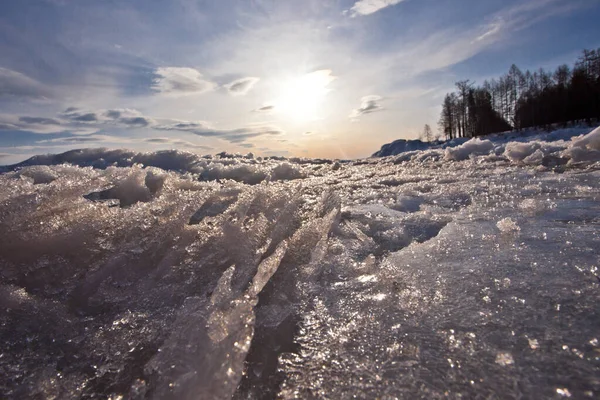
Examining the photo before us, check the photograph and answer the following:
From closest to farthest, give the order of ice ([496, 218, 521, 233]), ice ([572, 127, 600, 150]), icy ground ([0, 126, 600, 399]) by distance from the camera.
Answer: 1. icy ground ([0, 126, 600, 399])
2. ice ([496, 218, 521, 233])
3. ice ([572, 127, 600, 150])

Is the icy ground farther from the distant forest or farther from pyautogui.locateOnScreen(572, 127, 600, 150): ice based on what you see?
the distant forest

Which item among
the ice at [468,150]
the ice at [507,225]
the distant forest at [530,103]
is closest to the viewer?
the ice at [507,225]

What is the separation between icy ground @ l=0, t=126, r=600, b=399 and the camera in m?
0.87

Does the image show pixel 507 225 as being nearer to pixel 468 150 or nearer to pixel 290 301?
pixel 290 301

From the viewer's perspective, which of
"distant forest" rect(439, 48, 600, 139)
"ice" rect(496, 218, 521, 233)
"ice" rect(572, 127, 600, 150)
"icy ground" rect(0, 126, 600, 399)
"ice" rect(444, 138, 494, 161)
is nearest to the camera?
"icy ground" rect(0, 126, 600, 399)

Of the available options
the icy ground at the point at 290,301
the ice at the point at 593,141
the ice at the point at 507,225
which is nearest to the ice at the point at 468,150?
the ice at the point at 593,141

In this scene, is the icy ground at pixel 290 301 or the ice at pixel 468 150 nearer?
the icy ground at pixel 290 301

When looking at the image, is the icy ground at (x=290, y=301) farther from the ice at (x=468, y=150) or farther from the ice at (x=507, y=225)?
the ice at (x=468, y=150)

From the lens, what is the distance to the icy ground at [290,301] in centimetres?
87

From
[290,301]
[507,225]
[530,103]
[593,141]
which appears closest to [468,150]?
[593,141]

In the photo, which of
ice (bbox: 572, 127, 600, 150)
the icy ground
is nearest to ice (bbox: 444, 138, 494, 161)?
ice (bbox: 572, 127, 600, 150)

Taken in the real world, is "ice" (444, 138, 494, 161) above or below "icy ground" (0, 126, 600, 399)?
above

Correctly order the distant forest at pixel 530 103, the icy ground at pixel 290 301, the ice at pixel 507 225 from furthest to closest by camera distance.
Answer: the distant forest at pixel 530 103
the ice at pixel 507 225
the icy ground at pixel 290 301

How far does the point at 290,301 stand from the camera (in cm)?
131
